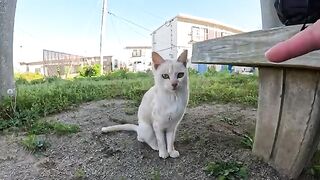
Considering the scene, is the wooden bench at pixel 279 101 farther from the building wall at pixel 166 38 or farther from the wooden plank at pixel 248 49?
the building wall at pixel 166 38

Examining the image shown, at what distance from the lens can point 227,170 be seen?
193 cm

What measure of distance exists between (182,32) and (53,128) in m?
15.2

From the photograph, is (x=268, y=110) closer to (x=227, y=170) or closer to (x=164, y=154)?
(x=227, y=170)

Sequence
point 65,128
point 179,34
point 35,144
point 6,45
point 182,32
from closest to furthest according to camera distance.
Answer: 1. point 35,144
2. point 65,128
3. point 6,45
4. point 179,34
5. point 182,32

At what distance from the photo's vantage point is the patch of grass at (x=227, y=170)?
1.90 metres

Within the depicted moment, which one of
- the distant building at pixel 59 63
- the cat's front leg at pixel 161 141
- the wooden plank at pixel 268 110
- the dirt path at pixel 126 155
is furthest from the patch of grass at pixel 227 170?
the distant building at pixel 59 63

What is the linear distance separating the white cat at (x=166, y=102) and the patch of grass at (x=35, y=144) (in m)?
0.80

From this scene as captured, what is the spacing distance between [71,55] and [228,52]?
1616 cm

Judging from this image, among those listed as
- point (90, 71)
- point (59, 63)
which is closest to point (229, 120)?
point (90, 71)

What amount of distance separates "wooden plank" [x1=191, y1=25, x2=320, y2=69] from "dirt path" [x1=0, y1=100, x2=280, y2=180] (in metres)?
0.75

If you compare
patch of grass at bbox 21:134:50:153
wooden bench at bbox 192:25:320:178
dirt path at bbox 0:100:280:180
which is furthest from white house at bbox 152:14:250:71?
wooden bench at bbox 192:25:320:178

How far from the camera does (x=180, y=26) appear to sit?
17.4 m

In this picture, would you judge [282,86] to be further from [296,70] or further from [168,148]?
[168,148]

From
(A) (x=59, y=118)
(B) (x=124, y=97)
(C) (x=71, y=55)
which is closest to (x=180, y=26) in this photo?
(C) (x=71, y=55)
